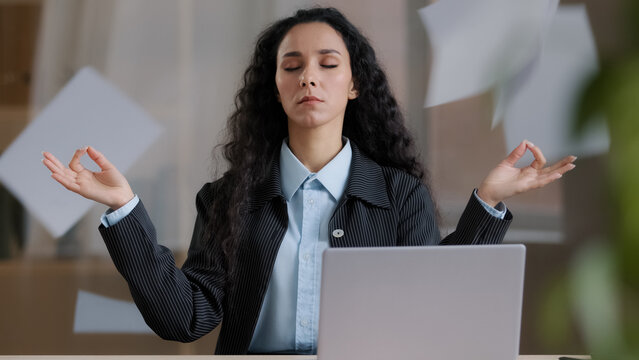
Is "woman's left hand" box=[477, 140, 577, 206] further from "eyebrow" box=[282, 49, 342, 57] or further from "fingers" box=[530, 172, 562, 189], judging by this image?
"eyebrow" box=[282, 49, 342, 57]

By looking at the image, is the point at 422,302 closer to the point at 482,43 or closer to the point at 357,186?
the point at 357,186

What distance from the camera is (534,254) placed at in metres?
2.81

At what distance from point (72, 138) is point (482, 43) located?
1.65 meters

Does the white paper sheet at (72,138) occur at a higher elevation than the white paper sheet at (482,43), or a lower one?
lower

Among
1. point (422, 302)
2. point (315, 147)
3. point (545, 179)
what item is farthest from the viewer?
point (315, 147)

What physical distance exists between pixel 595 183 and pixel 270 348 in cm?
172

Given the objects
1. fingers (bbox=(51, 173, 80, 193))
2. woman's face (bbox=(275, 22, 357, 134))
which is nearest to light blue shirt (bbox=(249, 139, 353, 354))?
woman's face (bbox=(275, 22, 357, 134))

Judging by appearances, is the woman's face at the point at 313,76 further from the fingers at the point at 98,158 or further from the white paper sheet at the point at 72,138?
the white paper sheet at the point at 72,138

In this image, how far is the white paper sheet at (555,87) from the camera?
2.73 metres

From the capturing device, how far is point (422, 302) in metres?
1.04

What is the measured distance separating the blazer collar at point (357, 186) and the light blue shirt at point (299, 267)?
3 cm

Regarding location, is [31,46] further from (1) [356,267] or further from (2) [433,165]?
(1) [356,267]

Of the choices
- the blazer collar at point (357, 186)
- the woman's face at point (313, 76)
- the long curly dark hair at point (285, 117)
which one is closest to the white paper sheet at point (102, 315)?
the long curly dark hair at point (285, 117)

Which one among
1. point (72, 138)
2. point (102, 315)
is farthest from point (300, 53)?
point (102, 315)
